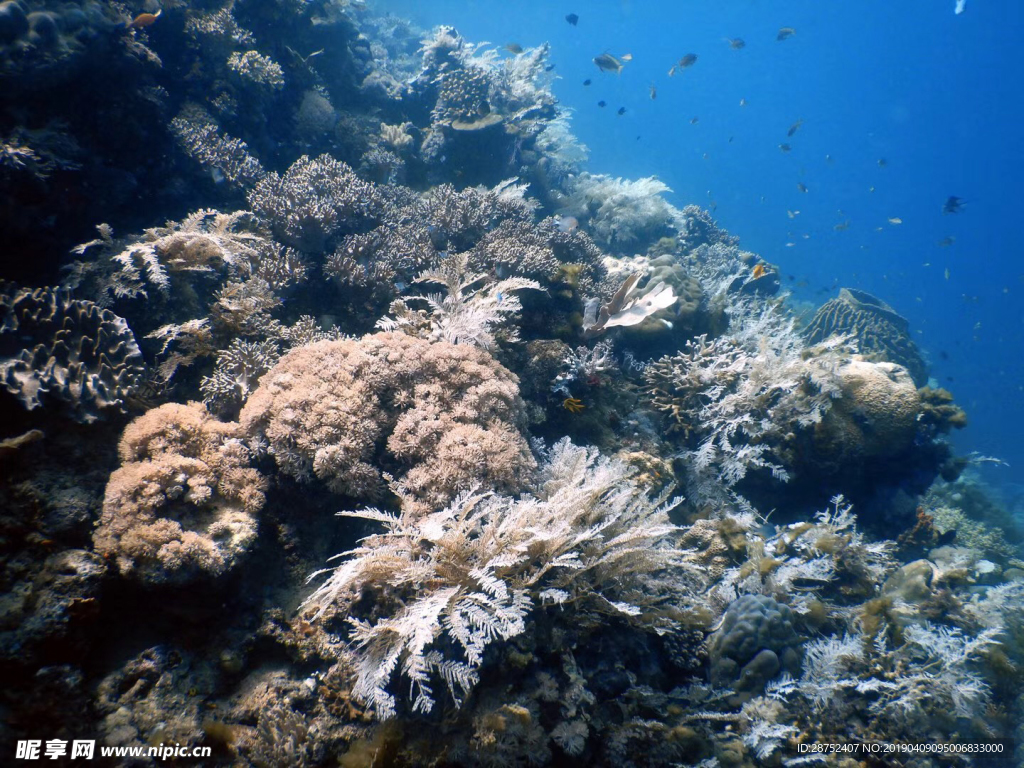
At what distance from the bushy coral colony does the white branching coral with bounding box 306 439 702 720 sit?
3 cm

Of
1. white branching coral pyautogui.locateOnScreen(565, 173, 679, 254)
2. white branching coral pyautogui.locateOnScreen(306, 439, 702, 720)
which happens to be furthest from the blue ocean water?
white branching coral pyautogui.locateOnScreen(306, 439, 702, 720)

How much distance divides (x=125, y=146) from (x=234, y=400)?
4.03m

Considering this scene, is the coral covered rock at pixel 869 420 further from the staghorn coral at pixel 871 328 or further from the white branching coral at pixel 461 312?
the staghorn coral at pixel 871 328

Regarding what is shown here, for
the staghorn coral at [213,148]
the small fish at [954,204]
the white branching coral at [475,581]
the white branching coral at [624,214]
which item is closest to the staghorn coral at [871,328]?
the small fish at [954,204]

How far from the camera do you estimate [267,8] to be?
8773 mm

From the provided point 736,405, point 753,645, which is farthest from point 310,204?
point 753,645

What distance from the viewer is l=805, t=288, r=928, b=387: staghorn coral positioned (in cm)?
1253

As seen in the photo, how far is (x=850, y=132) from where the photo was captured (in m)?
107

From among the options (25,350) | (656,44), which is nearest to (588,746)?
(25,350)

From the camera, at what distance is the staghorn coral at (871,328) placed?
12.5 m

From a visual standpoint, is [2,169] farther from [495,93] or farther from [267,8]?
[495,93]

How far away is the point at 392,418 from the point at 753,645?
11.4 feet

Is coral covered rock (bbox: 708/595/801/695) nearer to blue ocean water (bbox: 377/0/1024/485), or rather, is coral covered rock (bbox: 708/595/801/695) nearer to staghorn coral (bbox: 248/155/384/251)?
staghorn coral (bbox: 248/155/384/251)

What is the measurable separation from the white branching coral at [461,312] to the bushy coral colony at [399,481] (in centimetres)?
4
